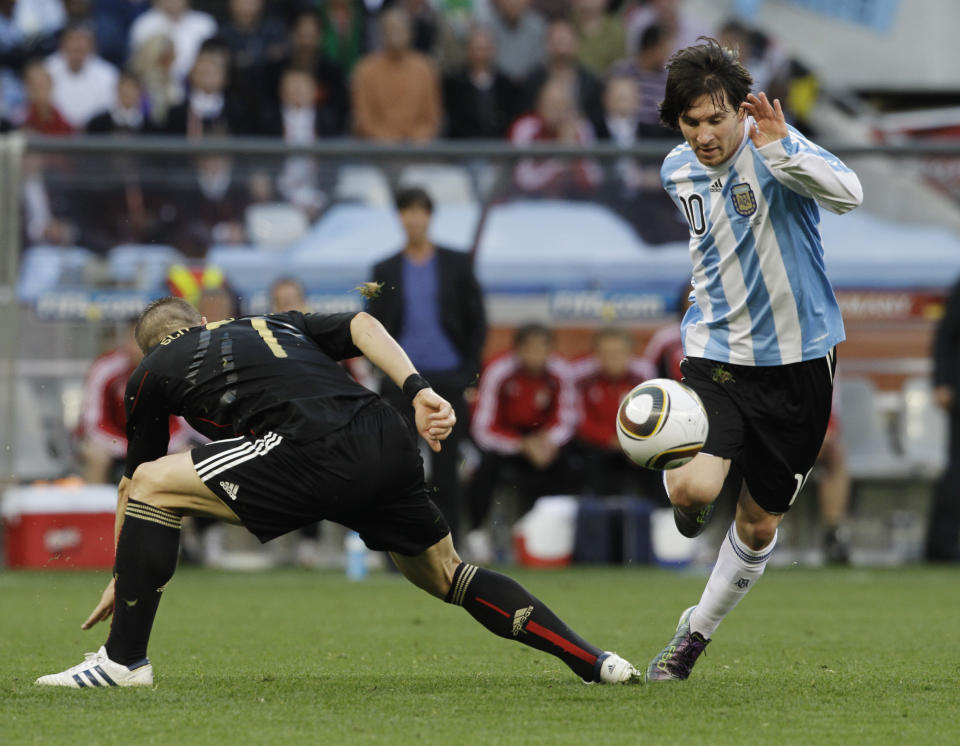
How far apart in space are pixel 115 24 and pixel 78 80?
1248mm

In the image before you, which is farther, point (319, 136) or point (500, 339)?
point (319, 136)

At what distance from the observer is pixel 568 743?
158 inches

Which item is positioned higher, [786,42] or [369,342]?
[786,42]

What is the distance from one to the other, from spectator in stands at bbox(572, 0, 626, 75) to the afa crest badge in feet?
35.3

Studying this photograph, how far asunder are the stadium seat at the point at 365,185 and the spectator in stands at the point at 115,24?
4.38 m

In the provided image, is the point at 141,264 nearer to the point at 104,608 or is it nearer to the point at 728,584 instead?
the point at 104,608

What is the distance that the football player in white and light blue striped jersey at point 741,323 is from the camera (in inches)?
207

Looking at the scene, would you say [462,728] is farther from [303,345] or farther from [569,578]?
[569,578]

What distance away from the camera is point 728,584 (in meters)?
5.57

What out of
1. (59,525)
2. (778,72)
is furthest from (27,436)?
(778,72)

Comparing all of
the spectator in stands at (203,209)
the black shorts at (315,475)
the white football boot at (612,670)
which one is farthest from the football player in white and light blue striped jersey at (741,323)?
the spectator in stands at (203,209)

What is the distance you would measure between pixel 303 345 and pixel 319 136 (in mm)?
9485

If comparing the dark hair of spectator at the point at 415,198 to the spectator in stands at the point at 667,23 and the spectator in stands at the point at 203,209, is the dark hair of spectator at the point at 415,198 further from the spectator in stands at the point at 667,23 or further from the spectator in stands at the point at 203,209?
the spectator in stands at the point at 667,23

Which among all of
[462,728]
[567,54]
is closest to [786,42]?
[567,54]
